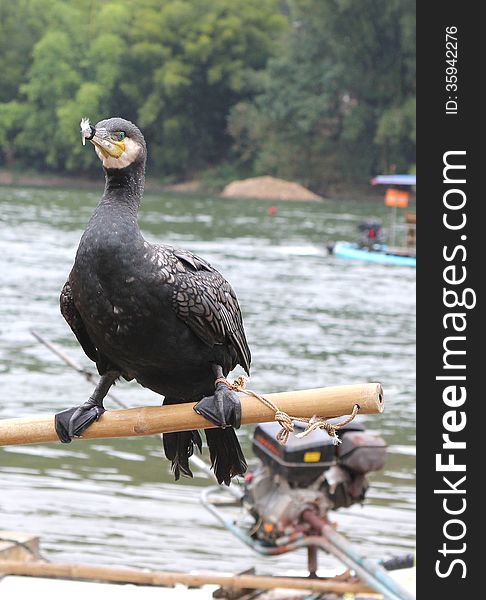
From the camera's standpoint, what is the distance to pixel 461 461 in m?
5.26

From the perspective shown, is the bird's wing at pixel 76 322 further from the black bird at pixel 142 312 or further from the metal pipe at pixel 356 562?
the metal pipe at pixel 356 562

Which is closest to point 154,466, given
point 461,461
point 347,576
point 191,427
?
point 347,576

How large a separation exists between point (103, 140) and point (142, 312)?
0.49 metres

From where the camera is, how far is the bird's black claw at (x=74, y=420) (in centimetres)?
388

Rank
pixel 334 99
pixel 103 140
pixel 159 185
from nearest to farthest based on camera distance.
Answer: pixel 103 140, pixel 159 185, pixel 334 99

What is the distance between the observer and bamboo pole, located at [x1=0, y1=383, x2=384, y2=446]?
11.5 feet

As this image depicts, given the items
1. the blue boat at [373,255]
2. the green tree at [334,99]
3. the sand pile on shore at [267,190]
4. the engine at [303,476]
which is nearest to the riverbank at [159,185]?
the green tree at [334,99]

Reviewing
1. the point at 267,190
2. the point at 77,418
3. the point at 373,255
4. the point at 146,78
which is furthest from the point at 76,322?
the point at 146,78

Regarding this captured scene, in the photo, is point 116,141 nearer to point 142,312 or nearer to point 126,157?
point 126,157

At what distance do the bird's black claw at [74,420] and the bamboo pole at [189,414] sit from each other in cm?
2

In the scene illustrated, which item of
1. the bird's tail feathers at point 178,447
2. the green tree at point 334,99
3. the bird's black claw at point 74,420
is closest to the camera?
the bird's black claw at point 74,420

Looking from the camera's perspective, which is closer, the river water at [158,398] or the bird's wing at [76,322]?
the bird's wing at [76,322]

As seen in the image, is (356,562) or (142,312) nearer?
(142,312)

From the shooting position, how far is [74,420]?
391cm
